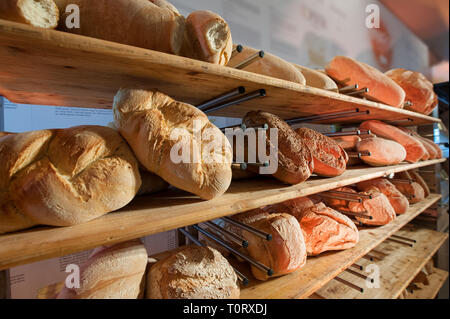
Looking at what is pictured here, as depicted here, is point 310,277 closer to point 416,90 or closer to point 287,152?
point 287,152

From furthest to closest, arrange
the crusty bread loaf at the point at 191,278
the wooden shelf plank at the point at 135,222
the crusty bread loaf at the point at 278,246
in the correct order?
the crusty bread loaf at the point at 278,246
the crusty bread loaf at the point at 191,278
the wooden shelf plank at the point at 135,222

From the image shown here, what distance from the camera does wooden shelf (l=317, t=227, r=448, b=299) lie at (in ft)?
5.24

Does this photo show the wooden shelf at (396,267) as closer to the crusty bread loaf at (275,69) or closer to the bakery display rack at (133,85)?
the bakery display rack at (133,85)

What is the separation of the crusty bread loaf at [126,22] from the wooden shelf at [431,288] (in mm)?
3005

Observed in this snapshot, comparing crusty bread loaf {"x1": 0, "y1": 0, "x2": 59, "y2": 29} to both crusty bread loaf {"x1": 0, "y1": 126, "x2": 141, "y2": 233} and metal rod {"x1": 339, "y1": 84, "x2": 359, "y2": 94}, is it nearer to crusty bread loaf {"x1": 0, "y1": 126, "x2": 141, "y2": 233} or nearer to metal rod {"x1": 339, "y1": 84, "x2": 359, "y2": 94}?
crusty bread loaf {"x1": 0, "y1": 126, "x2": 141, "y2": 233}

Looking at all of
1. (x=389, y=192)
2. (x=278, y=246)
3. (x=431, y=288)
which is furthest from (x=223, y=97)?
(x=431, y=288)

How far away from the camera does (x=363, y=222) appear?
1.58m

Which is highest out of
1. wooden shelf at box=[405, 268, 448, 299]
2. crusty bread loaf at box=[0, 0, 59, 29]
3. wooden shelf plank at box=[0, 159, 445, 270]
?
crusty bread loaf at box=[0, 0, 59, 29]

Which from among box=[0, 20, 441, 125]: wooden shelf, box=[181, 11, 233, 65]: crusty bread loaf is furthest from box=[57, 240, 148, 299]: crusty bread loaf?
box=[181, 11, 233, 65]: crusty bread loaf

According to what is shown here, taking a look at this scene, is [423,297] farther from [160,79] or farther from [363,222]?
[160,79]

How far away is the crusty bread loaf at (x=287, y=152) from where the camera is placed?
971 mm

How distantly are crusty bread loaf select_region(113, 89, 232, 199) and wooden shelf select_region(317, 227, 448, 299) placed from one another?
1.48 metres

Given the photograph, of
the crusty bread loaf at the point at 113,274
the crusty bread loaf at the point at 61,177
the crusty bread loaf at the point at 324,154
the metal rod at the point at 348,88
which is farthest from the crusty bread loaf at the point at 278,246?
the metal rod at the point at 348,88
